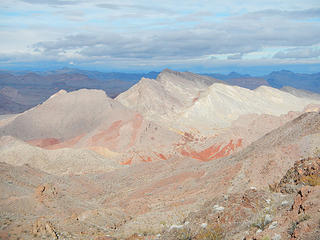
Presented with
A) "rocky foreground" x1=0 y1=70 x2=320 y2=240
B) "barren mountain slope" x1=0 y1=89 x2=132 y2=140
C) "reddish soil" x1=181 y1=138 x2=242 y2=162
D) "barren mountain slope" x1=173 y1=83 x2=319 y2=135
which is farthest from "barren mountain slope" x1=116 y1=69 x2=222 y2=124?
"reddish soil" x1=181 y1=138 x2=242 y2=162

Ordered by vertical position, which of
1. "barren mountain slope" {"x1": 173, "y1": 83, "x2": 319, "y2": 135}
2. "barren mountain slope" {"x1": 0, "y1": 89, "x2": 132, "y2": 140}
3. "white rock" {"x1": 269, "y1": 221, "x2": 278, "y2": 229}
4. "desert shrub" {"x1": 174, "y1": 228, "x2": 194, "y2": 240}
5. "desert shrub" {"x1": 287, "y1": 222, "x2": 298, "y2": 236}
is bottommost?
"barren mountain slope" {"x1": 173, "y1": 83, "x2": 319, "y2": 135}

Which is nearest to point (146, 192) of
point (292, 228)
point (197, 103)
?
point (292, 228)

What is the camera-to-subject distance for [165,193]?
32.1m

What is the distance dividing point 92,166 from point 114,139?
14835 mm

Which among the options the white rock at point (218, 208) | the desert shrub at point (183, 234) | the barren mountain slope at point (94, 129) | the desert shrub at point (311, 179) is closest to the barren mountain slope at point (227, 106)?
the barren mountain slope at point (94, 129)

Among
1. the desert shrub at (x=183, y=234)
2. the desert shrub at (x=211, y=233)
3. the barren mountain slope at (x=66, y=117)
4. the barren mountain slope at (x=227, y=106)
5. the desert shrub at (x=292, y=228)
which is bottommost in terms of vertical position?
the barren mountain slope at (x=227, y=106)

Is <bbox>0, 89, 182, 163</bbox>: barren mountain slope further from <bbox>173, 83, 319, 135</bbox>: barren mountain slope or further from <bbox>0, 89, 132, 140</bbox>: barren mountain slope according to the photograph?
<bbox>173, 83, 319, 135</bbox>: barren mountain slope

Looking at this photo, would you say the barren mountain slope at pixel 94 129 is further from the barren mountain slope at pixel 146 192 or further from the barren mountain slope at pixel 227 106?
the barren mountain slope at pixel 146 192

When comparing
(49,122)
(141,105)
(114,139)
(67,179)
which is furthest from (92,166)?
(141,105)

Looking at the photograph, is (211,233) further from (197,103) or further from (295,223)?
(197,103)

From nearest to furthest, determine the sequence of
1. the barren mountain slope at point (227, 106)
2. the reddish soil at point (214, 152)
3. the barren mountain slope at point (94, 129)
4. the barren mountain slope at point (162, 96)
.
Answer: the reddish soil at point (214, 152), the barren mountain slope at point (94, 129), the barren mountain slope at point (227, 106), the barren mountain slope at point (162, 96)

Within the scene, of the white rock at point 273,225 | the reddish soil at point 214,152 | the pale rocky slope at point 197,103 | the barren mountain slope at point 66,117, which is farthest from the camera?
the pale rocky slope at point 197,103

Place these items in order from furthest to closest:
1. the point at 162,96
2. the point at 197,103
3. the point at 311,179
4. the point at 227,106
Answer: the point at 162,96 < the point at 227,106 < the point at 197,103 < the point at 311,179

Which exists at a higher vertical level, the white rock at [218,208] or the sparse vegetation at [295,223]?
the sparse vegetation at [295,223]
